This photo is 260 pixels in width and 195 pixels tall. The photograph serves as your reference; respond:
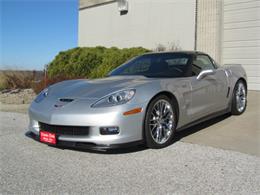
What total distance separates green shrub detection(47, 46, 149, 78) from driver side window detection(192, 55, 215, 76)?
18.9ft

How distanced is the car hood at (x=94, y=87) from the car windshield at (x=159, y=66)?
16.8 inches

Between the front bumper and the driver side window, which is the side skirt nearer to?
the driver side window

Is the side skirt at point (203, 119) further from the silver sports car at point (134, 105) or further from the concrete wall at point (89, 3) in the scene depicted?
the concrete wall at point (89, 3)

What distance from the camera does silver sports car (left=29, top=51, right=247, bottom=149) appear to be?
4.22m

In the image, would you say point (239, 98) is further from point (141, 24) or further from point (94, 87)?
point (141, 24)

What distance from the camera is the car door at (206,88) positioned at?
17.5 ft

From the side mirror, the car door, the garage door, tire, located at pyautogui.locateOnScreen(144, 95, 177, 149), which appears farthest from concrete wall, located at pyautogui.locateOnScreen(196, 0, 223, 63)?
tire, located at pyautogui.locateOnScreen(144, 95, 177, 149)

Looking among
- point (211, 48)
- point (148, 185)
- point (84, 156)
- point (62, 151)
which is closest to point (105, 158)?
point (84, 156)

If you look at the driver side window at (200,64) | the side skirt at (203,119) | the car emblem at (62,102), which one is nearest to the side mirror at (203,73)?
the driver side window at (200,64)

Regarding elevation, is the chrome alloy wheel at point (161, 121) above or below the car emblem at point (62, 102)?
below

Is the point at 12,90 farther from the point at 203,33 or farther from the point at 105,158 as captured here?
the point at 105,158

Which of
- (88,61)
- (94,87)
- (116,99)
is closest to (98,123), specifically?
(116,99)

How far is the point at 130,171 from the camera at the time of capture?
3.79m

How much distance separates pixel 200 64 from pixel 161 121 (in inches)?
64.8
